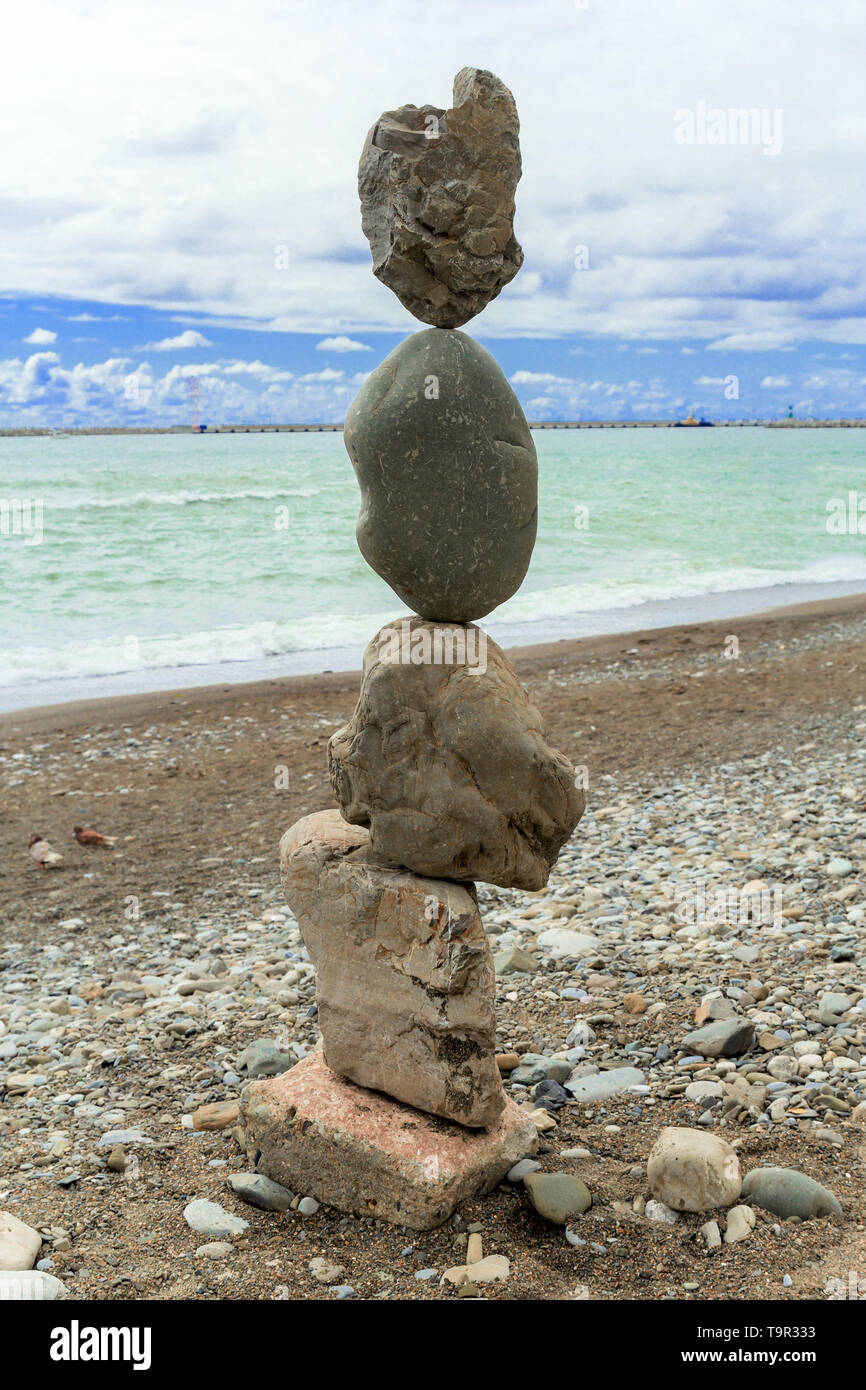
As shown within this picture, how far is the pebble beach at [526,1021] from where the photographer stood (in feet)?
12.7

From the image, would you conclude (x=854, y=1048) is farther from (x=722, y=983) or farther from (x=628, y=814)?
(x=628, y=814)

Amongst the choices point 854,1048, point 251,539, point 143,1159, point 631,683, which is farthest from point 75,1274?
point 251,539

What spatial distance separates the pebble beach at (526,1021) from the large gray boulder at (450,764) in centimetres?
126

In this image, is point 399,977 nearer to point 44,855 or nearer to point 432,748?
point 432,748

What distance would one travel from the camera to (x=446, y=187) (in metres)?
3.89

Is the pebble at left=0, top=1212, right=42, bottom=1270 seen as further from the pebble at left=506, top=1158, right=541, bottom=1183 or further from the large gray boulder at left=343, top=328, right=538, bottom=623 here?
the large gray boulder at left=343, top=328, right=538, bottom=623

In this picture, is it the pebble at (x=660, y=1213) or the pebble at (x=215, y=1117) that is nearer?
the pebble at (x=660, y=1213)

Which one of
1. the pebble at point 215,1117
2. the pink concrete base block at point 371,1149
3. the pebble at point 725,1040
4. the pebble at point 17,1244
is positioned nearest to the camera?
the pebble at point 17,1244

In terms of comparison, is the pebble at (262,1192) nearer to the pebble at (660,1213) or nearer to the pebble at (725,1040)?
the pebble at (660,1213)

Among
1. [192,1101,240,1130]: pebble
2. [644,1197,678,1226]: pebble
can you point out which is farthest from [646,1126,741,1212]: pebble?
[192,1101,240,1130]: pebble

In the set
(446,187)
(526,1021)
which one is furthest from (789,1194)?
(446,187)

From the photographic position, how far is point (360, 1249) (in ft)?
13.0

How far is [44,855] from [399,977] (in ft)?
15.0

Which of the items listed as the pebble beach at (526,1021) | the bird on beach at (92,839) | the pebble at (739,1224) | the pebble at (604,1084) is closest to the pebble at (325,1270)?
the pebble beach at (526,1021)
